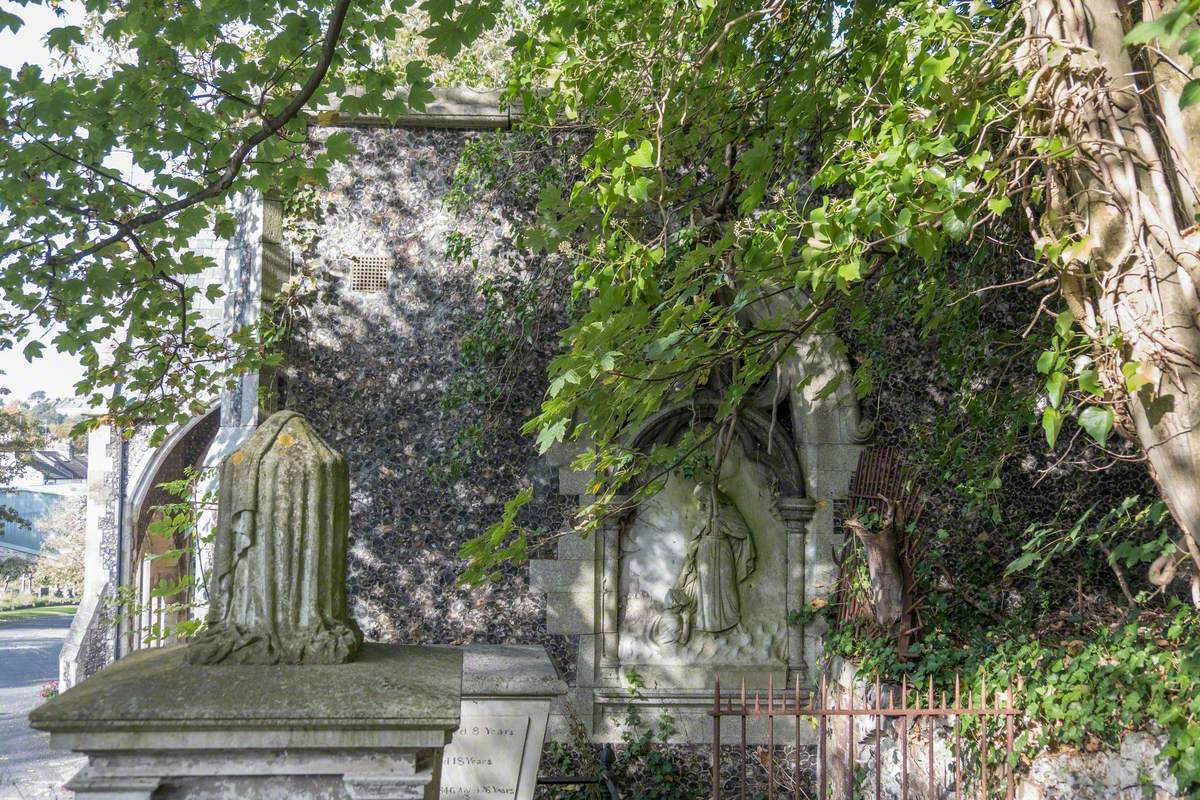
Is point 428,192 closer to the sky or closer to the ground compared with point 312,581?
closer to the sky

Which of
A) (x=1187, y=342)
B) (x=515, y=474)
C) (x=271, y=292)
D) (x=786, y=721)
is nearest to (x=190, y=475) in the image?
(x=271, y=292)

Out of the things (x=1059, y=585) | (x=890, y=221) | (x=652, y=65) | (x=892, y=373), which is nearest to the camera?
(x=890, y=221)

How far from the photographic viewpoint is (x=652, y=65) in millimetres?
4984

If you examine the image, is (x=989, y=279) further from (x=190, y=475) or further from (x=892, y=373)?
(x=190, y=475)

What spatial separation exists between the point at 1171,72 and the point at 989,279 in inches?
141

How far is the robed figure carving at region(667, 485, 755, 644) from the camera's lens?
7816 millimetres

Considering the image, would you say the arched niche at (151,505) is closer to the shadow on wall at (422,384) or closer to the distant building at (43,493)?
the shadow on wall at (422,384)

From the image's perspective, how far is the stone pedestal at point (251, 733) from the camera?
10.0 feet

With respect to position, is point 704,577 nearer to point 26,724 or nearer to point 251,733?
point 251,733

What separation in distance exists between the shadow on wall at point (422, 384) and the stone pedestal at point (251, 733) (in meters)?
4.56

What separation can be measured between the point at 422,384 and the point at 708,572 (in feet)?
8.15

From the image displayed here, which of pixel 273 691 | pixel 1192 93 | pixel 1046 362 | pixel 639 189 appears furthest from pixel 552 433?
pixel 1192 93

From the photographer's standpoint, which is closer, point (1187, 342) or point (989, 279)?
point (1187, 342)

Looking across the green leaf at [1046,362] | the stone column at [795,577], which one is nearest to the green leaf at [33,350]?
the stone column at [795,577]
